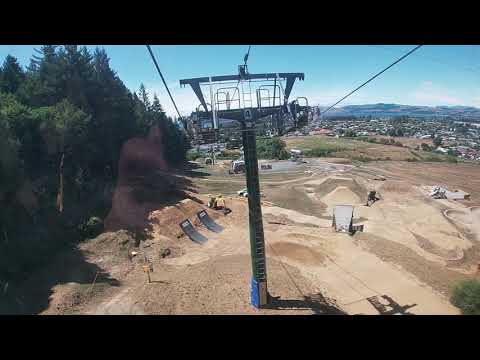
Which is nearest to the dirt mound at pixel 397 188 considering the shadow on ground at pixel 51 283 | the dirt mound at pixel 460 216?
the dirt mound at pixel 460 216

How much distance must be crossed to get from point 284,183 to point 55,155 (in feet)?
87.6

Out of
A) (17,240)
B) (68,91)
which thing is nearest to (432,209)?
(17,240)

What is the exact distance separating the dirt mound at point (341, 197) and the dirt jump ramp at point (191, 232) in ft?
50.0

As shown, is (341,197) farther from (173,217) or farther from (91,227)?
(91,227)

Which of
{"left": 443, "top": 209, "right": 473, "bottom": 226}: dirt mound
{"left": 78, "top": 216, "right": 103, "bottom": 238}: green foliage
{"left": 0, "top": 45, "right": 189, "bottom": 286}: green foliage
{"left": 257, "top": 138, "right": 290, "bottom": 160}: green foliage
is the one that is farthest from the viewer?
{"left": 257, "top": 138, "right": 290, "bottom": 160}: green foliage

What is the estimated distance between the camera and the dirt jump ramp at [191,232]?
68.1ft

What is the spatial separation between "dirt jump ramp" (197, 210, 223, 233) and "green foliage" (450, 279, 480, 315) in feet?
47.3

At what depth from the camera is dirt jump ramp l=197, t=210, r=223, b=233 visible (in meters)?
22.8

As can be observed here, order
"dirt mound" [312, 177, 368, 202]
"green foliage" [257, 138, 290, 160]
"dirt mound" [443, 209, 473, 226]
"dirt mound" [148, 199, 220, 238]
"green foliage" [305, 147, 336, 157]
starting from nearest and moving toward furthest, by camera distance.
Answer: "dirt mound" [148, 199, 220, 238], "dirt mound" [443, 209, 473, 226], "dirt mound" [312, 177, 368, 202], "green foliage" [257, 138, 290, 160], "green foliage" [305, 147, 336, 157]

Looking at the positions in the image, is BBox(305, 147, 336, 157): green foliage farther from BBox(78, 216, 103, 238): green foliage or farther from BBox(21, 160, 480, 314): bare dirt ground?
BBox(78, 216, 103, 238): green foliage

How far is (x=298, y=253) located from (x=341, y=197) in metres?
15.5

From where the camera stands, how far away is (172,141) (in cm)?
5456

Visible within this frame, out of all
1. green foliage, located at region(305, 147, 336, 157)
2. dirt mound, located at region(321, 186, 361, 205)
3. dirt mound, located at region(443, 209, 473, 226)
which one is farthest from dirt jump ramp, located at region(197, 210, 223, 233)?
green foliage, located at region(305, 147, 336, 157)
